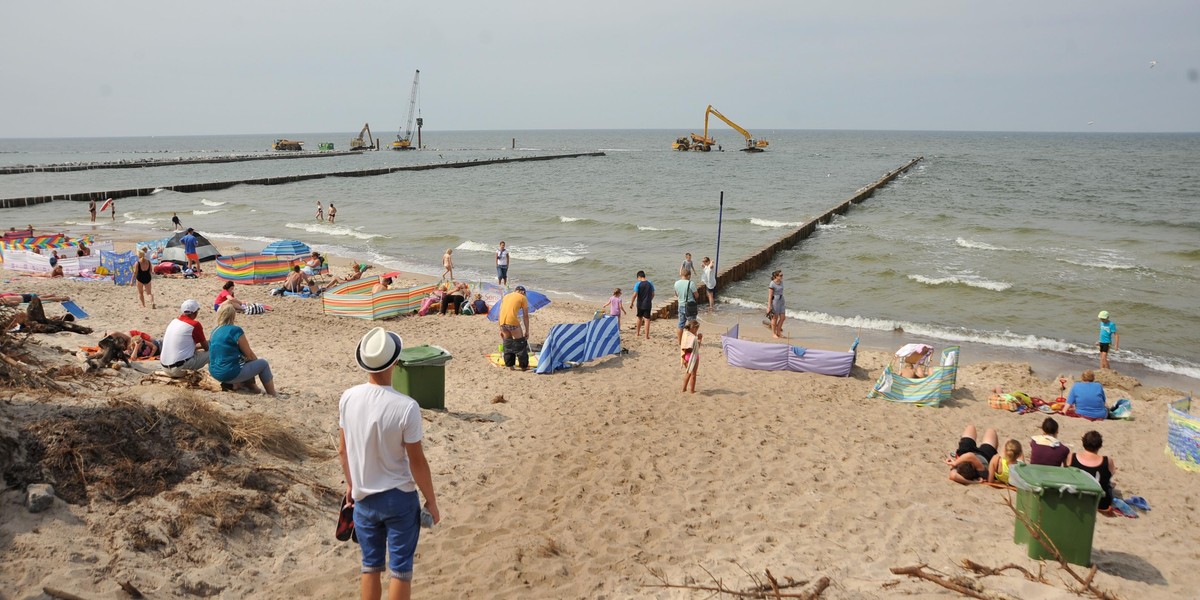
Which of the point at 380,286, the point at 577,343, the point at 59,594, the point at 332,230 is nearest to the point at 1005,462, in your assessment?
the point at 577,343

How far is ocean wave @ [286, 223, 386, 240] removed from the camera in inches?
1270

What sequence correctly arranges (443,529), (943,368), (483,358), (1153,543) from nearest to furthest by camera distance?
(443,529) → (1153,543) → (943,368) → (483,358)

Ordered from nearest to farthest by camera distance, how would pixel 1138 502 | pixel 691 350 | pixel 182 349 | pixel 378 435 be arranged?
pixel 378 435
pixel 1138 502
pixel 182 349
pixel 691 350

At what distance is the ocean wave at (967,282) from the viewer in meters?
21.8

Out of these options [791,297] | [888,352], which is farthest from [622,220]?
[888,352]

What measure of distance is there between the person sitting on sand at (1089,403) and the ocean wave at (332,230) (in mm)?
26475

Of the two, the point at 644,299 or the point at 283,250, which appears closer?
the point at 644,299

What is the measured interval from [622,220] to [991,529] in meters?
31.1

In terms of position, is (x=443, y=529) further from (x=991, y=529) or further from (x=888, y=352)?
(x=888, y=352)

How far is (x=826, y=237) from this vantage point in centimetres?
3173

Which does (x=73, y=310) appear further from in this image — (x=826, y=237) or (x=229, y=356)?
(x=826, y=237)

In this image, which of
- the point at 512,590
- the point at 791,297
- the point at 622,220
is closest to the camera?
the point at 512,590

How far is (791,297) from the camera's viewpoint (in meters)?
21.0

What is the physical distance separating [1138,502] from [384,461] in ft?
24.4
